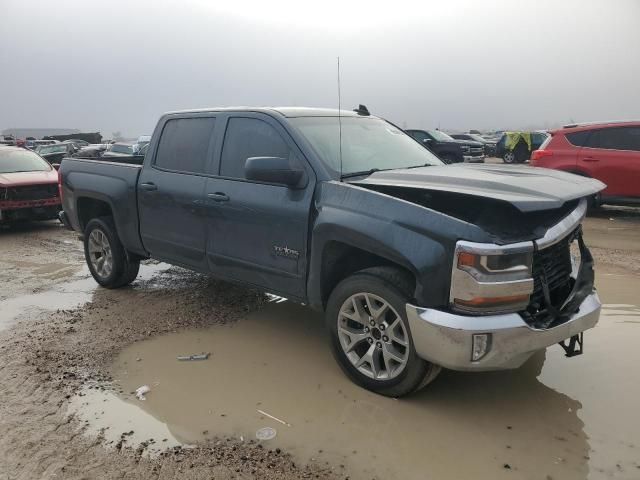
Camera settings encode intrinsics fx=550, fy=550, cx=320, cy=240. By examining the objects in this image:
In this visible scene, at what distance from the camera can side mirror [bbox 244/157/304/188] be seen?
372 cm

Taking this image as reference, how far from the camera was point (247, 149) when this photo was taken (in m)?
4.42

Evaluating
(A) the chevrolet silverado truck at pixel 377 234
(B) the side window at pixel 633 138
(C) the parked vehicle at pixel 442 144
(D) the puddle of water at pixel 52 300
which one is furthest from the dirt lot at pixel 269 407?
(C) the parked vehicle at pixel 442 144

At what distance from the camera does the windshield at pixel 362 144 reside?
13.4 ft

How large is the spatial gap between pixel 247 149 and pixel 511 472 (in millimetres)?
2950

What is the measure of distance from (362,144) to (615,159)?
24.2 feet

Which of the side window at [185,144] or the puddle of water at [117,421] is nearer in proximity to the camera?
the puddle of water at [117,421]

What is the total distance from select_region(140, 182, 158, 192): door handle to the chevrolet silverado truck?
1 centimetres

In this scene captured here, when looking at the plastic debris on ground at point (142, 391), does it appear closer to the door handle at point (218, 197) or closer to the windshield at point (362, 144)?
the door handle at point (218, 197)

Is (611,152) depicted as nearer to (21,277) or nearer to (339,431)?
(339,431)

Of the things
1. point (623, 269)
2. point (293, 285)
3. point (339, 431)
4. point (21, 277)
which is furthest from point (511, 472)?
point (21, 277)

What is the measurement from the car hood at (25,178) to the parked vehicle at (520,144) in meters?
19.0

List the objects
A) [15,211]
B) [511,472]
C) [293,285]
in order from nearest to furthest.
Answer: [511,472] → [293,285] → [15,211]

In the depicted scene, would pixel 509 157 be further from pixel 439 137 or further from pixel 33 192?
pixel 33 192

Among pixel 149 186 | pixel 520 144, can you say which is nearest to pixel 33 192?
pixel 149 186
